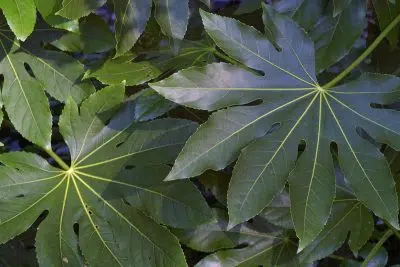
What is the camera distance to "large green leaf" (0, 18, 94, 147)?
1.15m

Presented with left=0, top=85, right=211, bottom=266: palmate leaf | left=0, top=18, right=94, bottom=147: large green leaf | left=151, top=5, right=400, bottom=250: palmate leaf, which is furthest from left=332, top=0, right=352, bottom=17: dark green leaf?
left=0, top=18, right=94, bottom=147: large green leaf

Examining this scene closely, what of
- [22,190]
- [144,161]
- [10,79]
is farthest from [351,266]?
[10,79]

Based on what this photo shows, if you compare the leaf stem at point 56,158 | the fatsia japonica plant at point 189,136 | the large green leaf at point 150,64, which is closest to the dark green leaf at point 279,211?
the fatsia japonica plant at point 189,136

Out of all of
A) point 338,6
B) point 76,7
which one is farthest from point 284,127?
point 76,7

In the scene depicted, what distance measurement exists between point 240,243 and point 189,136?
0.93 feet

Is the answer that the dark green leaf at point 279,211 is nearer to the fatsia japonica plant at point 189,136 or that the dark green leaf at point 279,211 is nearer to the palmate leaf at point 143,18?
the fatsia japonica plant at point 189,136

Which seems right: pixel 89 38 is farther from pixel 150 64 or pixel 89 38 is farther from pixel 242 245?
pixel 242 245

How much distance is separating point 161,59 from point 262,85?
0.75ft

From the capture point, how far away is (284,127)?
108 cm

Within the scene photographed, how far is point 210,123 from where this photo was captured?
1.02 meters

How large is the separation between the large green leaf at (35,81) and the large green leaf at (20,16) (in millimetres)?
135

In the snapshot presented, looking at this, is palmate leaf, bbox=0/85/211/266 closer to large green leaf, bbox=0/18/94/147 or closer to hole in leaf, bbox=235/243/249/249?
large green leaf, bbox=0/18/94/147

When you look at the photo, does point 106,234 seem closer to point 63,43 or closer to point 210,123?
point 210,123

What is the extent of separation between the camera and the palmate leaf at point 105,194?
109 cm
